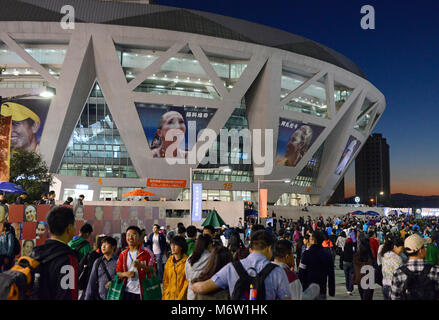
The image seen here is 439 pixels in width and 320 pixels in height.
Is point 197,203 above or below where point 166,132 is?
below

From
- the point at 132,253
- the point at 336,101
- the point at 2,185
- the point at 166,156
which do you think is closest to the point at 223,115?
the point at 166,156

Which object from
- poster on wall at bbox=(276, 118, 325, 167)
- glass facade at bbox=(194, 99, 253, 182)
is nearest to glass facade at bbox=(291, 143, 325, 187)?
poster on wall at bbox=(276, 118, 325, 167)

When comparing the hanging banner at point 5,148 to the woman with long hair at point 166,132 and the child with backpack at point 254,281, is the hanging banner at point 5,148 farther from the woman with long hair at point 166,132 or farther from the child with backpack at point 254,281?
the woman with long hair at point 166,132

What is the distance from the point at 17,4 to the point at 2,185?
32.3 metres

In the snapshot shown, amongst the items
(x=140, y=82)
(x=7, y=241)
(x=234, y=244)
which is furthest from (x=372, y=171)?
(x=7, y=241)

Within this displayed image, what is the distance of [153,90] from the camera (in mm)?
44906

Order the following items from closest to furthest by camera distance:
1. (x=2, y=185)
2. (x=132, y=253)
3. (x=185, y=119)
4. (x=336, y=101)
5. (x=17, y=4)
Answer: (x=132, y=253) < (x=2, y=185) < (x=17, y=4) < (x=185, y=119) < (x=336, y=101)

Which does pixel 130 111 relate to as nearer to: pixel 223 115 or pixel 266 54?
pixel 223 115

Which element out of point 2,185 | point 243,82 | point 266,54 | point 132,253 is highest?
point 266,54

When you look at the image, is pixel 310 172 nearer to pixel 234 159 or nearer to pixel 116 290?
pixel 234 159

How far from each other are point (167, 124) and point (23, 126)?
13.7 metres

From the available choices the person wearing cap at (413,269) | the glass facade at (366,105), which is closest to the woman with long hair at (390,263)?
the person wearing cap at (413,269)

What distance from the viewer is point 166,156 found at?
142 ft

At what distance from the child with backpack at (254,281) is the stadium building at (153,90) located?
39.2 m
